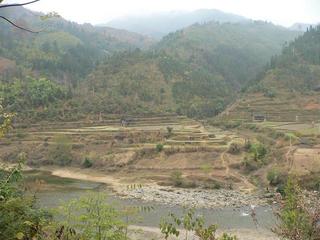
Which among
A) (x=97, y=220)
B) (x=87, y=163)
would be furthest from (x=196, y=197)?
(x=97, y=220)

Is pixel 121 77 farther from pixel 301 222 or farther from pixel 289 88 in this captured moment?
pixel 301 222

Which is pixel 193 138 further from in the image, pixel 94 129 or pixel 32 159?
pixel 32 159

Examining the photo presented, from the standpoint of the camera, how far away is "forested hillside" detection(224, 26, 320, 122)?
6644cm

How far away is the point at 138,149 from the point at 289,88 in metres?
36.0

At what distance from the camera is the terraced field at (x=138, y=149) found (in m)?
44.9

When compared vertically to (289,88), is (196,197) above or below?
below

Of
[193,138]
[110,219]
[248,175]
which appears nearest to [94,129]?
[193,138]

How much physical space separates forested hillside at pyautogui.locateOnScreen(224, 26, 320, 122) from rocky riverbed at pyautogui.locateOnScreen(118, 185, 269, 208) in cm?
2799

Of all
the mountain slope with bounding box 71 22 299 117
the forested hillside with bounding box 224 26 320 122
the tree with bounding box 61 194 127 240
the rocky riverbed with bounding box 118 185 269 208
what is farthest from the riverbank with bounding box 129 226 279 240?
the mountain slope with bounding box 71 22 299 117

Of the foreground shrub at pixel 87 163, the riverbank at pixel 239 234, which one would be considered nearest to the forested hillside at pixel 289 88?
the foreground shrub at pixel 87 163

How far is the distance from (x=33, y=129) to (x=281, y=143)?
29.5m

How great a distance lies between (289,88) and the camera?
77.0m

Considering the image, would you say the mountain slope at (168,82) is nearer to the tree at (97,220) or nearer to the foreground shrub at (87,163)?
the foreground shrub at (87,163)

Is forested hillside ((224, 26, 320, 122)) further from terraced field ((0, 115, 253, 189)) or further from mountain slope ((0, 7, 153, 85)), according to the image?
mountain slope ((0, 7, 153, 85))
